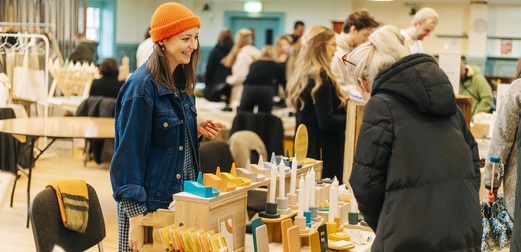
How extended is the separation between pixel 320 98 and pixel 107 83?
12.4ft

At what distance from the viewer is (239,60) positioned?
380 inches

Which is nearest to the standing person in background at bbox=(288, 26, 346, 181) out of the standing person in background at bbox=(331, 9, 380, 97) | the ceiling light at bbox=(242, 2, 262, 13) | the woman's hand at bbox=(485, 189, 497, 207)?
the standing person in background at bbox=(331, 9, 380, 97)

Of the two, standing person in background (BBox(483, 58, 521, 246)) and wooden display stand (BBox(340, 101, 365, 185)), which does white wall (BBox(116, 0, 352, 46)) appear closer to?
wooden display stand (BBox(340, 101, 365, 185))

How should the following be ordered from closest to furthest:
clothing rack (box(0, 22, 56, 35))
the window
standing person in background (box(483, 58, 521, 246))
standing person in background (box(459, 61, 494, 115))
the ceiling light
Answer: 1. standing person in background (box(483, 58, 521, 246))
2. clothing rack (box(0, 22, 56, 35))
3. standing person in background (box(459, 61, 494, 115))
4. the window
5. the ceiling light

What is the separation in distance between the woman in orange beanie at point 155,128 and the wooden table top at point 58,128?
2684 millimetres

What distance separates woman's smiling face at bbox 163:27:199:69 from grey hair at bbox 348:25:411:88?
23.8 inches

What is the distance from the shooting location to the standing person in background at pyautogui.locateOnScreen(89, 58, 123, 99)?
790cm

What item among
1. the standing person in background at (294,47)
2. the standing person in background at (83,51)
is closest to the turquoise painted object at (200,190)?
the standing person in background at (83,51)

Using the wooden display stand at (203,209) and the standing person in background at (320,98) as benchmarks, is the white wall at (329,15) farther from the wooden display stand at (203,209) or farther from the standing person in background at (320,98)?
the wooden display stand at (203,209)

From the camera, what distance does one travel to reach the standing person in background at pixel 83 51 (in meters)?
7.45

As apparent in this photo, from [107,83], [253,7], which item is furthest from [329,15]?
[107,83]

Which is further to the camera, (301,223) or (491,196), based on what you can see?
(491,196)

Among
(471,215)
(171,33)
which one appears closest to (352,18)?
(171,33)

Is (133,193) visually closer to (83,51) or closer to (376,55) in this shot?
(376,55)
